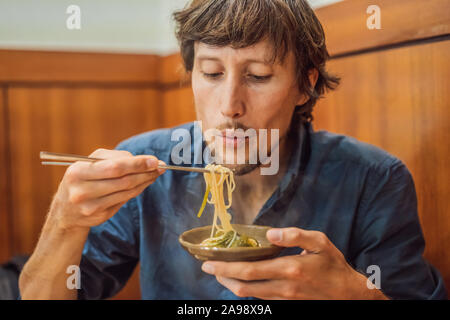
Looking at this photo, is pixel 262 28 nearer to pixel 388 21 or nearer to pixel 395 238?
pixel 388 21

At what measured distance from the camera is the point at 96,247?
3.60ft

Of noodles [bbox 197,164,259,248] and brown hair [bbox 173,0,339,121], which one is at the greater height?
brown hair [bbox 173,0,339,121]

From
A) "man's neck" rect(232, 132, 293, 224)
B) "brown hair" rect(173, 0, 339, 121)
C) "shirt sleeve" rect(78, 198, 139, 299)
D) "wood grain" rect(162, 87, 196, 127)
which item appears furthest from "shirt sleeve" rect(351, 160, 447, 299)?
"shirt sleeve" rect(78, 198, 139, 299)

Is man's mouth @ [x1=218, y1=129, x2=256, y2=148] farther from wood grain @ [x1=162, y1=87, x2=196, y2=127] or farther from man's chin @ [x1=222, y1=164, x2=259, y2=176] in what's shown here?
wood grain @ [x1=162, y1=87, x2=196, y2=127]

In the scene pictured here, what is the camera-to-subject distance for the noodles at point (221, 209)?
2.48ft

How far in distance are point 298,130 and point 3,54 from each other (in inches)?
32.9

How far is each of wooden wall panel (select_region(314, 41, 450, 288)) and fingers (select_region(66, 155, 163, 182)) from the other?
0.42 meters

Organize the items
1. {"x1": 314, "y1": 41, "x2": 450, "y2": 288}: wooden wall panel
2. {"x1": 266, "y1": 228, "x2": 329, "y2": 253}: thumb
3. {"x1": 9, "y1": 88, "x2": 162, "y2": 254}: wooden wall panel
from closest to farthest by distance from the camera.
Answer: {"x1": 266, "y1": 228, "x2": 329, "y2": 253}: thumb, {"x1": 314, "y1": 41, "x2": 450, "y2": 288}: wooden wall panel, {"x1": 9, "y1": 88, "x2": 162, "y2": 254}: wooden wall panel

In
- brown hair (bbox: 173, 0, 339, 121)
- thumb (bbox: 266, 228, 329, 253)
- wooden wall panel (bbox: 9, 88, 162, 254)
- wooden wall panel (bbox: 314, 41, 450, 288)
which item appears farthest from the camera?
wooden wall panel (bbox: 9, 88, 162, 254)

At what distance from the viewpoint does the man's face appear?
730 millimetres

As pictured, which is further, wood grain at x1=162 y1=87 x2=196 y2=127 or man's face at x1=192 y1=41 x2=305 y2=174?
wood grain at x1=162 y1=87 x2=196 y2=127
